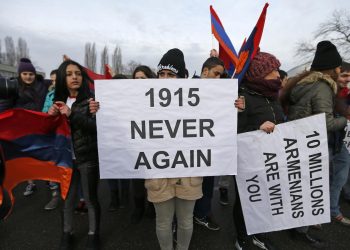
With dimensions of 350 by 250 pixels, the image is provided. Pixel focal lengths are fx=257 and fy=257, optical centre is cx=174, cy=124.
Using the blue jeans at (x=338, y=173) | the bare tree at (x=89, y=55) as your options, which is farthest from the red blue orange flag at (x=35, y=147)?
the bare tree at (x=89, y=55)

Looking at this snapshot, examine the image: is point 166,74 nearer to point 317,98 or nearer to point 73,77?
point 73,77

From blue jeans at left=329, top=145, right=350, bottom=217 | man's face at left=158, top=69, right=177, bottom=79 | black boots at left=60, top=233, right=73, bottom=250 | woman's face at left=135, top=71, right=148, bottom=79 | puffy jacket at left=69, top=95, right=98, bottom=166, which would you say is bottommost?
black boots at left=60, top=233, right=73, bottom=250

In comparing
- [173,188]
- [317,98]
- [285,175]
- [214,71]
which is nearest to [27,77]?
[214,71]

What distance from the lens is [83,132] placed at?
249 centimetres

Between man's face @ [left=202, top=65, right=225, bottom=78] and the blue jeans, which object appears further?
the blue jeans

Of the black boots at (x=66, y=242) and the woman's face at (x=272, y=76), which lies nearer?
the woman's face at (x=272, y=76)

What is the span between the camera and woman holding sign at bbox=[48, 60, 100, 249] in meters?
2.40

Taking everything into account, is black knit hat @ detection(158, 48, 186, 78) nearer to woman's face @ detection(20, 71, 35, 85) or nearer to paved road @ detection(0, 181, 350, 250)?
paved road @ detection(0, 181, 350, 250)

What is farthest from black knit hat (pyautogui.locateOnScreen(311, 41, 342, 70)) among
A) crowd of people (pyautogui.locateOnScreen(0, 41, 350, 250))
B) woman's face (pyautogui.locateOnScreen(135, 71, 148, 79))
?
woman's face (pyautogui.locateOnScreen(135, 71, 148, 79))

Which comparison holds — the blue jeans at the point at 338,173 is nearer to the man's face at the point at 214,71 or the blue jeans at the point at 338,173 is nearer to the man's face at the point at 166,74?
the man's face at the point at 214,71

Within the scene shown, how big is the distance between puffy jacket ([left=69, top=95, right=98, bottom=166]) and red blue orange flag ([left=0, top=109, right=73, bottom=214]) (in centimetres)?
13

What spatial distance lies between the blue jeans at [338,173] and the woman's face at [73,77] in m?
3.09

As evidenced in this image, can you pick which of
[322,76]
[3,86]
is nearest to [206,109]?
[322,76]

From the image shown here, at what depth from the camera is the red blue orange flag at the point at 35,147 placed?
254 cm
